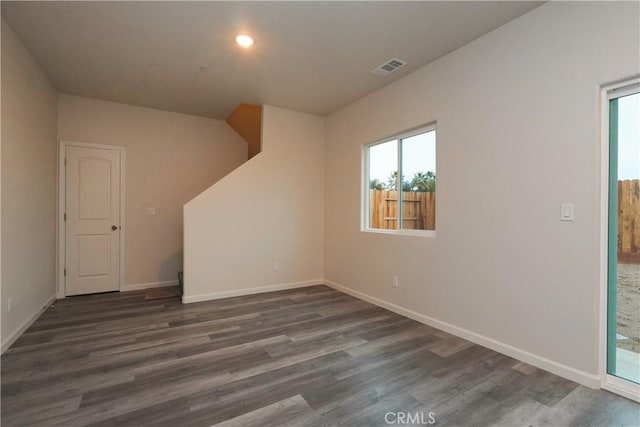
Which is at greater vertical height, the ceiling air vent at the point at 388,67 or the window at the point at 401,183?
the ceiling air vent at the point at 388,67

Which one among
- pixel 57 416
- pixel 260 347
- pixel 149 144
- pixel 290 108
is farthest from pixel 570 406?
pixel 149 144

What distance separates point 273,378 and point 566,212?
240 centimetres

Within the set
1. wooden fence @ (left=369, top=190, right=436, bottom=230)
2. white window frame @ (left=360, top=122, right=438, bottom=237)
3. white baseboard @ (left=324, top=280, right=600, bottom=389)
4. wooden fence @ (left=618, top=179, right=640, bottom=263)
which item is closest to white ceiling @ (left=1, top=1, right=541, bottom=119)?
white window frame @ (left=360, top=122, right=438, bottom=237)

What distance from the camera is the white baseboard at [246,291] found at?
12.9ft

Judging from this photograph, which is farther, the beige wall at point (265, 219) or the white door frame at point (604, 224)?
the beige wall at point (265, 219)

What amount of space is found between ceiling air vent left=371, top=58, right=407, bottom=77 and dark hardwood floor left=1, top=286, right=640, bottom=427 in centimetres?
278

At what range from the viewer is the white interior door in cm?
418

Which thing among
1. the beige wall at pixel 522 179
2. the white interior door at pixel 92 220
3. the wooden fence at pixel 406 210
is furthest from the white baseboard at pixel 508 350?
the white interior door at pixel 92 220

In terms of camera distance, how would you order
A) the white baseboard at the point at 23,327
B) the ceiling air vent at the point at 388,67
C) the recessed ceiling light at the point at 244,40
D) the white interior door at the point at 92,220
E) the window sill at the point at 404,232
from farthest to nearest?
the white interior door at the point at 92,220 → the window sill at the point at 404,232 → the ceiling air vent at the point at 388,67 → the recessed ceiling light at the point at 244,40 → the white baseboard at the point at 23,327

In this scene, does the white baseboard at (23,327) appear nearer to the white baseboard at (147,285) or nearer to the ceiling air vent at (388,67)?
the white baseboard at (147,285)

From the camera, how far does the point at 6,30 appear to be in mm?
2500

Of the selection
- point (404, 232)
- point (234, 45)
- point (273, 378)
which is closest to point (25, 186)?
point (234, 45)

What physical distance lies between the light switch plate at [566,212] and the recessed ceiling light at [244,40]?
2924mm

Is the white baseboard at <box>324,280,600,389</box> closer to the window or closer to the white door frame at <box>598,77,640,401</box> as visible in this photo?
the white door frame at <box>598,77,640,401</box>
